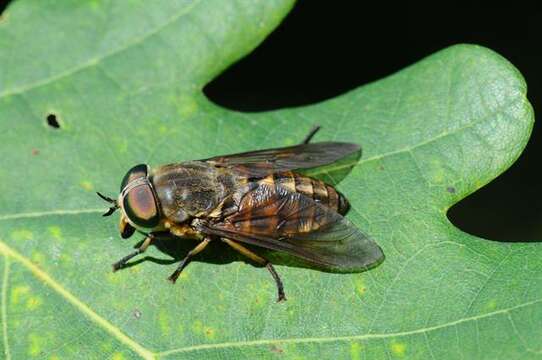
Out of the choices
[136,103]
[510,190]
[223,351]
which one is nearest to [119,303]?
[223,351]

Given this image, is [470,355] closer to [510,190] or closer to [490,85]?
[490,85]

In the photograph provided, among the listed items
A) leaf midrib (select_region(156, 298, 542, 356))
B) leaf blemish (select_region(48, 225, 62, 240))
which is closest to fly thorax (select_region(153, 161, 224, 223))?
leaf blemish (select_region(48, 225, 62, 240))

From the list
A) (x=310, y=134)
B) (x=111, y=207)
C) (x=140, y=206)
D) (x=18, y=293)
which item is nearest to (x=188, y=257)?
(x=140, y=206)

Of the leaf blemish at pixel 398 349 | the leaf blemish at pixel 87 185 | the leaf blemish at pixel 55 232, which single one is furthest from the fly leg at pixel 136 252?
the leaf blemish at pixel 398 349

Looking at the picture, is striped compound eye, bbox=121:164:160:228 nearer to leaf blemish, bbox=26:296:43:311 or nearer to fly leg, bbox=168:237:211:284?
fly leg, bbox=168:237:211:284

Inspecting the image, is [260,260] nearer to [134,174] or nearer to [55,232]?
[134,174]

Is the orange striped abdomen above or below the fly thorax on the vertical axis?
above
